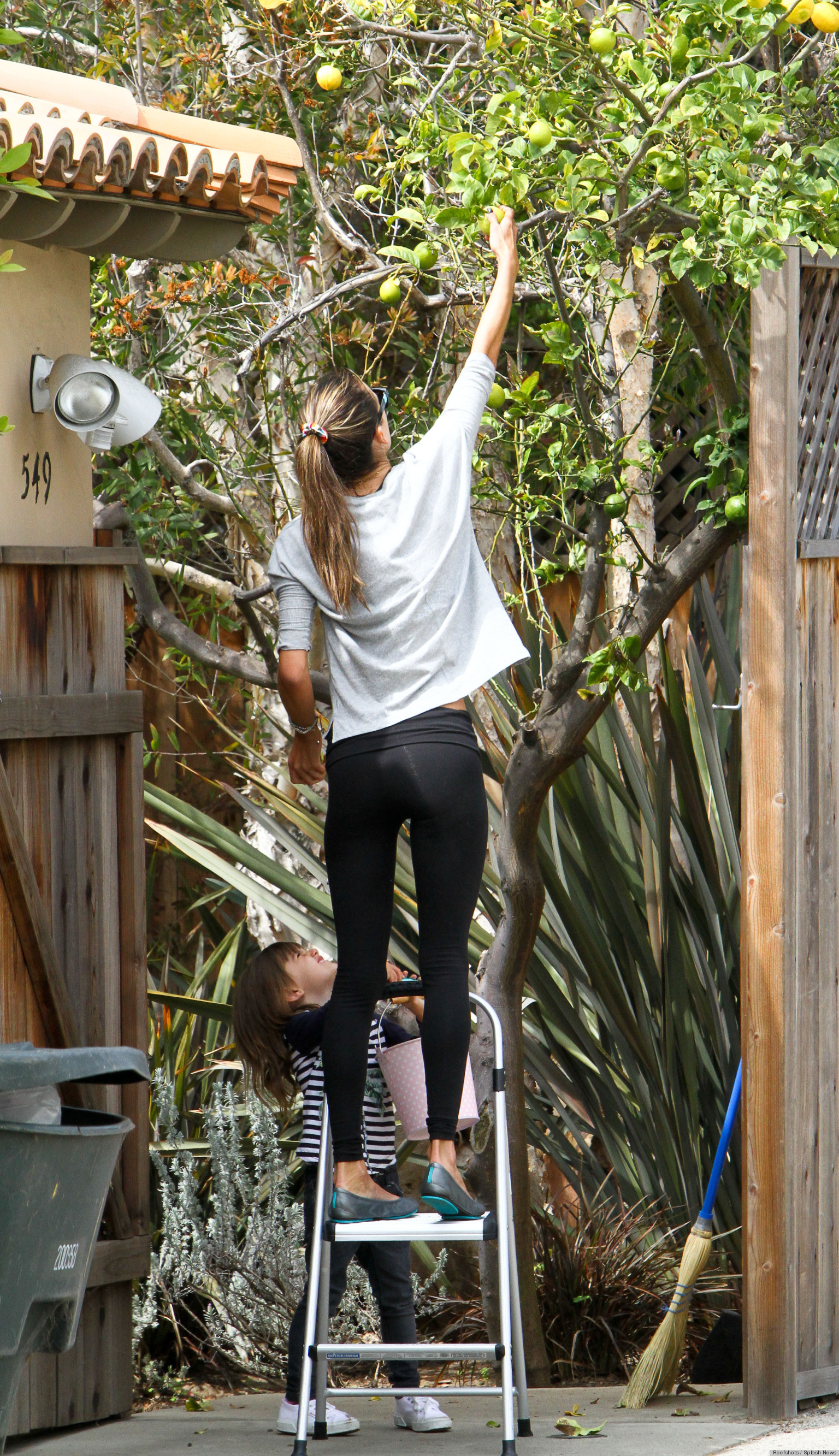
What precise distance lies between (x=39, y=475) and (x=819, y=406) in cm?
178

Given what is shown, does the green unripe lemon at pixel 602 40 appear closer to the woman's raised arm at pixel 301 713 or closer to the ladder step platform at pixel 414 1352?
the woman's raised arm at pixel 301 713

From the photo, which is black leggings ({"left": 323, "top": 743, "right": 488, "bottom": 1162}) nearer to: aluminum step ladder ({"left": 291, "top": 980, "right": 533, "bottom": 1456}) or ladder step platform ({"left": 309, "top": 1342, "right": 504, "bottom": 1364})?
aluminum step ladder ({"left": 291, "top": 980, "right": 533, "bottom": 1456})

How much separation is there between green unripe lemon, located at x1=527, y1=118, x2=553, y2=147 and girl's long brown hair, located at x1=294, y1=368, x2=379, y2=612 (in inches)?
25.2

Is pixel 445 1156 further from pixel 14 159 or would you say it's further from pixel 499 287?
pixel 14 159

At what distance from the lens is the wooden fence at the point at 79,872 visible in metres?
3.47

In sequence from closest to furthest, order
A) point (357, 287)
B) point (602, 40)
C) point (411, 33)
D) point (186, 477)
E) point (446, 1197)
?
point (602, 40) < point (446, 1197) < point (411, 33) < point (357, 287) < point (186, 477)

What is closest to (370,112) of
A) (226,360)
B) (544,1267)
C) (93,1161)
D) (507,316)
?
(226,360)

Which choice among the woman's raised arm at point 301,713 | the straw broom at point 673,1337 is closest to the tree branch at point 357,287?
the woman's raised arm at point 301,713

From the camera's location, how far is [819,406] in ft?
11.3

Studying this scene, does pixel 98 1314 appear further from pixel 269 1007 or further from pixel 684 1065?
pixel 684 1065

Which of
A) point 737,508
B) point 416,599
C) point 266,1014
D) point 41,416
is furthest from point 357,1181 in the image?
point 41,416

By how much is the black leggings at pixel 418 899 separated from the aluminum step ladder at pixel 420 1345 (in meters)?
0.14

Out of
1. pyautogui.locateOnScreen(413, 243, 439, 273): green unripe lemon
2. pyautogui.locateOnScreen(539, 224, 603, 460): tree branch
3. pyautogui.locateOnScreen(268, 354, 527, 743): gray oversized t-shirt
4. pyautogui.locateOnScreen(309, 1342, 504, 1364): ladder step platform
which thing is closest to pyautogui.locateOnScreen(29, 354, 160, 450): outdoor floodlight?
pyautogui.locateOnScreen(268, 354, 527, 743): gray oversized t-shirt

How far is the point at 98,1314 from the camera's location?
3625 mm
